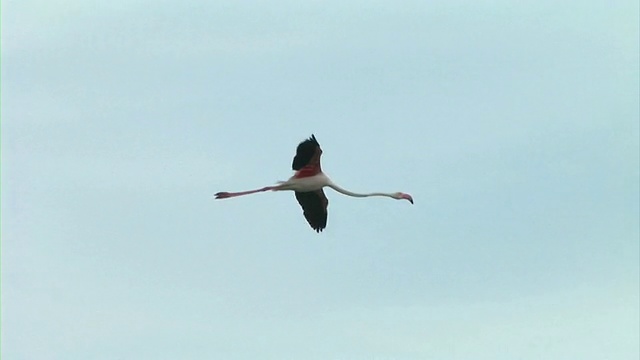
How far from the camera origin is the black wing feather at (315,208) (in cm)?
8725

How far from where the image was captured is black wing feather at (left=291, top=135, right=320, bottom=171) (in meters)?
83.6

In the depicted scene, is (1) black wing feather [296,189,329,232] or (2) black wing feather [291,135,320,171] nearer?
(2) black wing feather [291,135,320,171]

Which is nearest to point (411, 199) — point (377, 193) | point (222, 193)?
point (377, 193)

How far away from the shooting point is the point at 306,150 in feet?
275

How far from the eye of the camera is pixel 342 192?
283ft

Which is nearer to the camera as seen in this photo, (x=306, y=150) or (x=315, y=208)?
(x=306, y=150)

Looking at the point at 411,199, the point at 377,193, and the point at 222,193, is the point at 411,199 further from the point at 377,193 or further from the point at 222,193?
the point at 222,193

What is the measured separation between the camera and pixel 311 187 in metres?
85.1

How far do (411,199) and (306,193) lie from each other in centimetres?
Answer: 363

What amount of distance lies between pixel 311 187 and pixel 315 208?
8.36 ft

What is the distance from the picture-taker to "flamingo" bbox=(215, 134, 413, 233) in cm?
8388

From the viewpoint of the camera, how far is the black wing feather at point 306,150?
3290 inches

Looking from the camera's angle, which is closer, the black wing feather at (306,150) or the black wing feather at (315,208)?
the black wing feather at (306,150)

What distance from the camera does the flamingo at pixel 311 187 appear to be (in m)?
83.9
